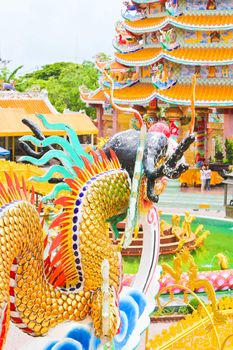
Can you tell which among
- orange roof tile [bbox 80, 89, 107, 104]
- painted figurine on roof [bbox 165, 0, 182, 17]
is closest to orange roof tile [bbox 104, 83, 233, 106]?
painted figurine on roof [bbox 165, 0, 182, 17]

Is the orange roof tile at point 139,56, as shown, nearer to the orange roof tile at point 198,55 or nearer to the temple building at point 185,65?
the temple building at point 185,65

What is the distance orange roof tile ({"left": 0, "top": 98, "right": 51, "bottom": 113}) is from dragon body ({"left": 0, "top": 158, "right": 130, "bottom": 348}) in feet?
110

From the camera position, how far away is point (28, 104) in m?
42.9

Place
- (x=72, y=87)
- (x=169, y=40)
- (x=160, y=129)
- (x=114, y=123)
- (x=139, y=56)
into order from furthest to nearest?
1. (x=72, y=87)
2. (x=114, y=123)
3. (x=139, y=56)
4. (x=169, y=40)
5. (x=160, y=129)

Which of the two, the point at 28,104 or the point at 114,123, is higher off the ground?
the point at 28,104

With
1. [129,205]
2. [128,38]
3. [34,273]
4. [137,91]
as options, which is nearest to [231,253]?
[129,205]

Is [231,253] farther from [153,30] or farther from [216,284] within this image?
[153,30]

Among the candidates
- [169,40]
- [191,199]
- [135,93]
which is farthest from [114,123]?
[191,199]

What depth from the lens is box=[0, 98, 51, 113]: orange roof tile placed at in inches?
1665

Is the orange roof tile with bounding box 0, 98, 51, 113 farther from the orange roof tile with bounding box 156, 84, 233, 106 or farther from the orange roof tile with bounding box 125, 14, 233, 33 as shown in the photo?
the orange roof tile with bounding box 156, 84, 233, 106

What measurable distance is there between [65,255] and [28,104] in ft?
115

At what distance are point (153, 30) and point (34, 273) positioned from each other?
25748 mm

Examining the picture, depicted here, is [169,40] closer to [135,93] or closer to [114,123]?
[135,93]

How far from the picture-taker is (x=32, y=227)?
303 inches
